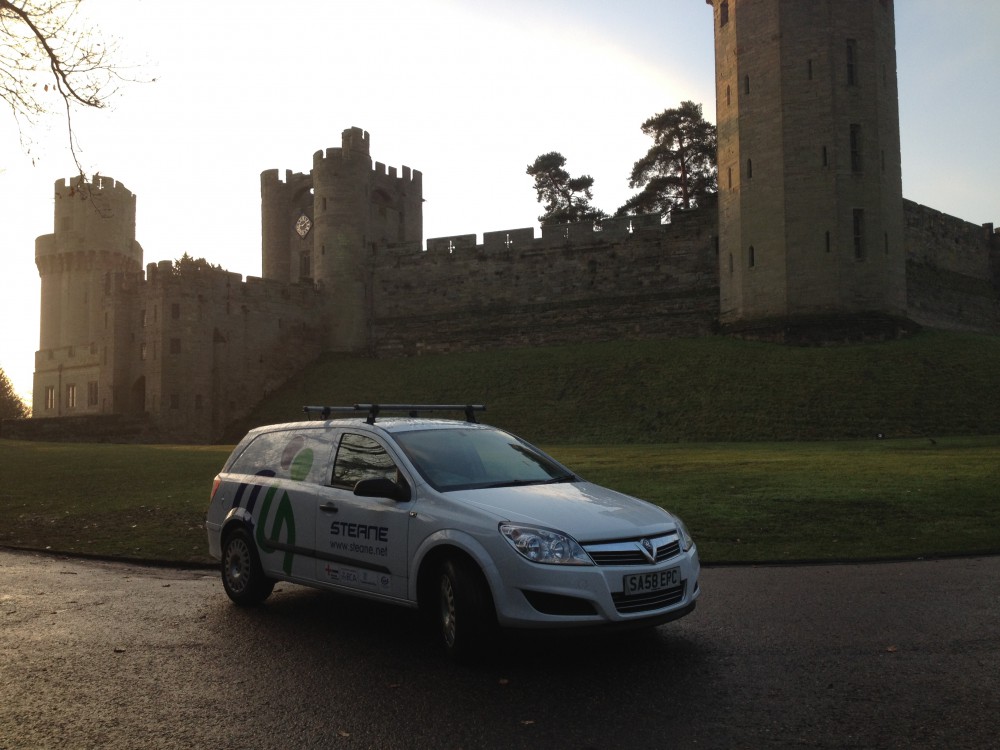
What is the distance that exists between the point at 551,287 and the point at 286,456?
3922 cm

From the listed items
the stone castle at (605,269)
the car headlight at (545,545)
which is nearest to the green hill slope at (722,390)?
the stone castle at (605,269)

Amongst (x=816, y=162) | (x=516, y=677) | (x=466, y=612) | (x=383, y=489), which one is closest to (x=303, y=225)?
(x=816, y=162)

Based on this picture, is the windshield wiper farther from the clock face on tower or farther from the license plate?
the clock face on tower

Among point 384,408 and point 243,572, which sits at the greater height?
point 384,408

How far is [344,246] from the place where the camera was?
51.1 metres

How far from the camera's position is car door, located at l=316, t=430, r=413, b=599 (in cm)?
663

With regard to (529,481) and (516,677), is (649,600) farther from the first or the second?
(529,481)

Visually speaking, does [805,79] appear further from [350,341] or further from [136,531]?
[136,531]

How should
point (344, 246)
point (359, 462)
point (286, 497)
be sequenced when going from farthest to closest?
point (344, 246)
point (286, 497)
point (359, 462)

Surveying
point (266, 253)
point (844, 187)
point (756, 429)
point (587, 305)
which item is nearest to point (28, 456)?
point (756, 429)

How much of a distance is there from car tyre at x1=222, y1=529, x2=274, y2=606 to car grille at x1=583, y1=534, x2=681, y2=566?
11.7ft

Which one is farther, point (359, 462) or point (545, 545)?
point (359, 462)

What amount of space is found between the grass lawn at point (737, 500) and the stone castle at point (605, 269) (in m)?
16.1

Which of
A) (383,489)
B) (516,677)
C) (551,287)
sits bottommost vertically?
(516,677)
